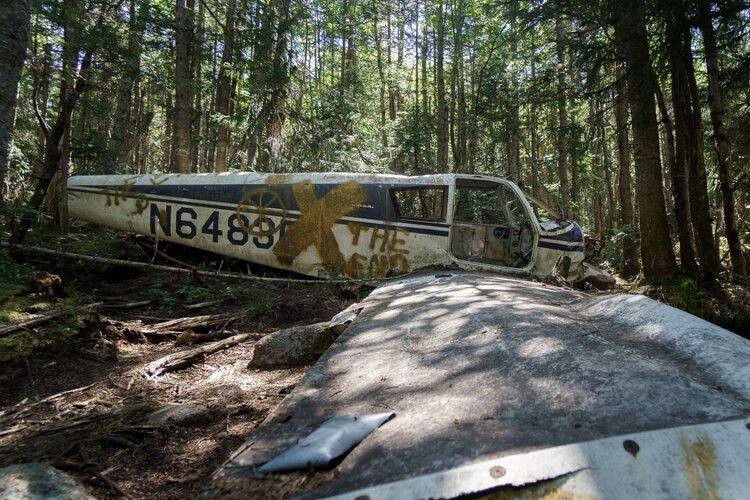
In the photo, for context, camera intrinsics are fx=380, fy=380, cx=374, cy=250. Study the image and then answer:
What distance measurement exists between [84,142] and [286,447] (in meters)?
12.8

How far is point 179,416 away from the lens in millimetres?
2615

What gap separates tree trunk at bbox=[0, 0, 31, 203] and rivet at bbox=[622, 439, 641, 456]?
15.4 feet

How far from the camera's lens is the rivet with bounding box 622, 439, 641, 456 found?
0.93m

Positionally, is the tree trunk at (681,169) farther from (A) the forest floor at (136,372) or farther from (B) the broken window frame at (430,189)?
(B) the broken window frame at (430,189)

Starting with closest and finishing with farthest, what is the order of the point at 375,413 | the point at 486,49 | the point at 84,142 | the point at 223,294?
the point at 375,413
the point at 223,294
the point at 84,142
the point at 486,49

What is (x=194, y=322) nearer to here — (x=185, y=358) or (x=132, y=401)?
(x=185, y=358)

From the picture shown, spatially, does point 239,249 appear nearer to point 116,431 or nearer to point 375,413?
point 116,431

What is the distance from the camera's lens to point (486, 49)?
18031mm

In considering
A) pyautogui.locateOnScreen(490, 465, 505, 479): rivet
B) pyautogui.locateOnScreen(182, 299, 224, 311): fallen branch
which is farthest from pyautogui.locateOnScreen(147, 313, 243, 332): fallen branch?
pyautogui.locateOnScreen(490, 465, 505, 479): rivet

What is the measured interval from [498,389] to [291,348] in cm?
268

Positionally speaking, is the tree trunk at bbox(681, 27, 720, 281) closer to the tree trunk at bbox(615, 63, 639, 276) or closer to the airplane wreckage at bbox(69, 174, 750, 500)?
the tree trunk at bbox(615, 63, 639, 276)

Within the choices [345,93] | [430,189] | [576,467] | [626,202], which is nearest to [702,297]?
[430,189]

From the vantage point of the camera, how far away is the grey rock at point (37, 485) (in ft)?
4.84

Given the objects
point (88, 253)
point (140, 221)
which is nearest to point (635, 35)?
point (140, 221)
